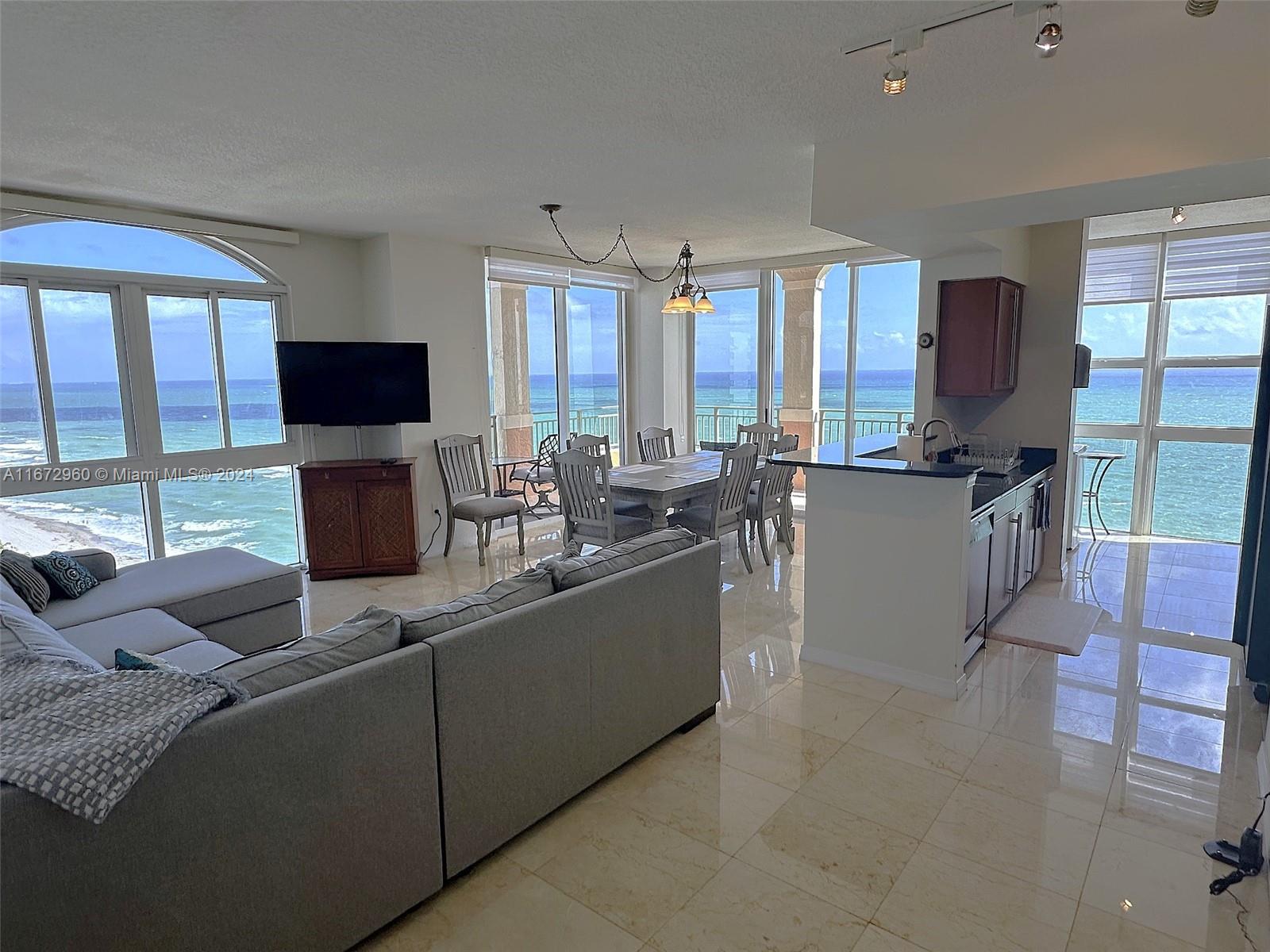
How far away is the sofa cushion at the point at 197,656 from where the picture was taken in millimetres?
2514

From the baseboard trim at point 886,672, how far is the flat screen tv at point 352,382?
3455mm

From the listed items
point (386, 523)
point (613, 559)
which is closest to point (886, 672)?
point (613, 559)

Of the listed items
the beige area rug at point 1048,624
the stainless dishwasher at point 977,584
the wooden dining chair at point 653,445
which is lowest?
the beige area rug at point 1048,624

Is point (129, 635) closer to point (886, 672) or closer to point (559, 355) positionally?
point (886, 672)

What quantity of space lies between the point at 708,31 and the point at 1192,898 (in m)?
2.88

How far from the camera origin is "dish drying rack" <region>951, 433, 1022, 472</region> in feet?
14.4

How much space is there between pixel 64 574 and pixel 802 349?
7180 millimetres

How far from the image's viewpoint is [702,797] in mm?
2430

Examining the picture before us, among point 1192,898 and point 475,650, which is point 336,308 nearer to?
point 475,650

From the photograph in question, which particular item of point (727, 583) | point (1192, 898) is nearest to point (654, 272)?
point (727, 583)

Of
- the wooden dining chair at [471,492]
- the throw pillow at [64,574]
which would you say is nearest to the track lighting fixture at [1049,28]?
the wooden dining chair at [471,492]

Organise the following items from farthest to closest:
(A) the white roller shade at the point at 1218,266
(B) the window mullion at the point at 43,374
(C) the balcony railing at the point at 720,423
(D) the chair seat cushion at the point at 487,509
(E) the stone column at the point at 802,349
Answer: (E) the stone column at the point at 802,349 < (C) the balcony railing at the point at 720,423 < (A) the white roller shade at the point at 1218,266 < (D) the chair seat cushion at the point at 487,509 < (B) the window mullion at the point at 43,374

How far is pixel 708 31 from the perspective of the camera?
6.98 feet

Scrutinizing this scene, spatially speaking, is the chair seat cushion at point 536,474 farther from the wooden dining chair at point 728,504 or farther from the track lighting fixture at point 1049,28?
the track lighting fixture at point 1049,28
